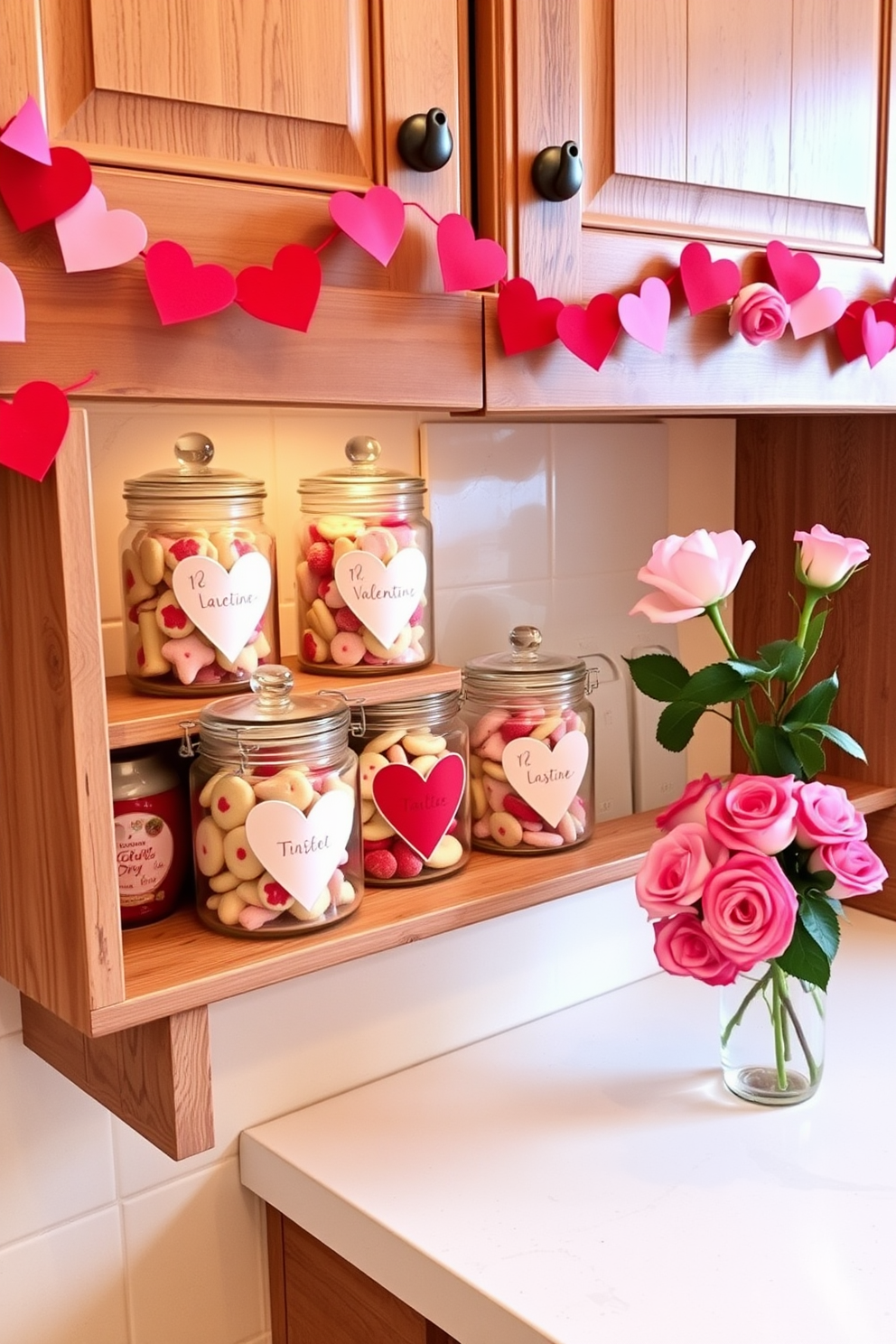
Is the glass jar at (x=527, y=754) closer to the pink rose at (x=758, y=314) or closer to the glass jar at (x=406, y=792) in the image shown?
the glass jar at (x=406, y=792)

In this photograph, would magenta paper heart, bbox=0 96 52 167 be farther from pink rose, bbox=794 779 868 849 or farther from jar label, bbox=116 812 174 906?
pink rose, bbox=794 779 868 849


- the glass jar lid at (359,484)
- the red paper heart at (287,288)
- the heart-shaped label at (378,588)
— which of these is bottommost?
the heart-shaped label at (378,588)

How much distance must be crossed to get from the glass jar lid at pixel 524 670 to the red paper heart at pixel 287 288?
0.44 metres

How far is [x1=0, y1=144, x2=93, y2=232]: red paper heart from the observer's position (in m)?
0.70

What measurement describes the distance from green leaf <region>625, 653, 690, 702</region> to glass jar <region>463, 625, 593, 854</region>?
0.26 feet

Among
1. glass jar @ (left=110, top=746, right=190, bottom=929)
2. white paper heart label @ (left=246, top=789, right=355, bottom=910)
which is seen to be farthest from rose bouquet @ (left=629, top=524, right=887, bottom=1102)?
glass jar @ (left=110, top=746, right=190, bottom=929)

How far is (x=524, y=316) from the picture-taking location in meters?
0.91

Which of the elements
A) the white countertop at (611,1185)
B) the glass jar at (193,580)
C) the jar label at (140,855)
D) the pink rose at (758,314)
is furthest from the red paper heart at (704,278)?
the white countertop at (611,1185)

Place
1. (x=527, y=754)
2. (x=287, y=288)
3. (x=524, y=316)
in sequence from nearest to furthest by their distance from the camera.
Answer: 1. (x=287, y=288)
2. (x=524, y=316)
3. (x=527, y=754)

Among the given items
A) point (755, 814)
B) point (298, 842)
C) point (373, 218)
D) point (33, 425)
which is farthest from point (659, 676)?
point (33, 425)

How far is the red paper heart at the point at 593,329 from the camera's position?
92 centimetres

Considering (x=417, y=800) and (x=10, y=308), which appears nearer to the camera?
(x=10, y=308)

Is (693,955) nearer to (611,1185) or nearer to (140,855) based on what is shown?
(611,1185)

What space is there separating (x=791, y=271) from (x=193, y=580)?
1.81 feet
